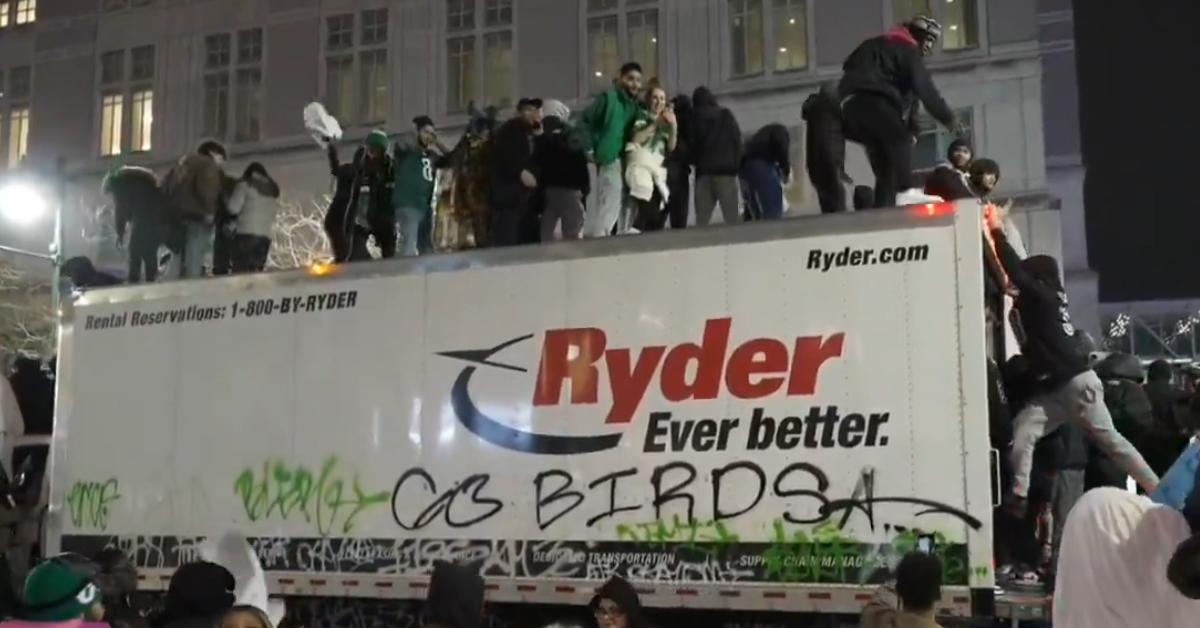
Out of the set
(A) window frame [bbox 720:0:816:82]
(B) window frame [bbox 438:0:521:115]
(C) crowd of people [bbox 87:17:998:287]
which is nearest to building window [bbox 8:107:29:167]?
(B) window frame [bbox 438:0:521:115]

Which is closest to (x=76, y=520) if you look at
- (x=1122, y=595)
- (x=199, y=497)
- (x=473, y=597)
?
(x=199, y=497)

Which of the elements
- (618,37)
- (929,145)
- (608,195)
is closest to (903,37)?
(608,195)

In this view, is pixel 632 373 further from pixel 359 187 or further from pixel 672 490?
pixel 359 187

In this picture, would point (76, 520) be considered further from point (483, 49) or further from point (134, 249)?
point (483, 49)

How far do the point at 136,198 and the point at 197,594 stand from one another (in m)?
7.20

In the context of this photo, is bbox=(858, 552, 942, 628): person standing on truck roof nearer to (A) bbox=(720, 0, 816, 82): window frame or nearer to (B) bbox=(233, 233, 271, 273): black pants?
(B) bbox=(233, 233, 271, 273): black pants

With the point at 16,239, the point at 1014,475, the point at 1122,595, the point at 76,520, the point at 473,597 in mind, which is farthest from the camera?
the point at 16,239

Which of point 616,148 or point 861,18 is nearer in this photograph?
point 616,148

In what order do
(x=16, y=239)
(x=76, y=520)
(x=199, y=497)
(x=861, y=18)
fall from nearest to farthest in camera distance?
(x=199, y=497), (x=76, y=520), (x=861, y=18), (x=16, y=239)

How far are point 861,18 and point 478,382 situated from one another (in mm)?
17945

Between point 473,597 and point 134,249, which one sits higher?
point 134,249

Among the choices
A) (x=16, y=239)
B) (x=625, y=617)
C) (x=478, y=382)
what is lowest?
(x=625, y=617)

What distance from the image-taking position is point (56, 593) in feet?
13.5

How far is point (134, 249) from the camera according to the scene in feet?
35.0
